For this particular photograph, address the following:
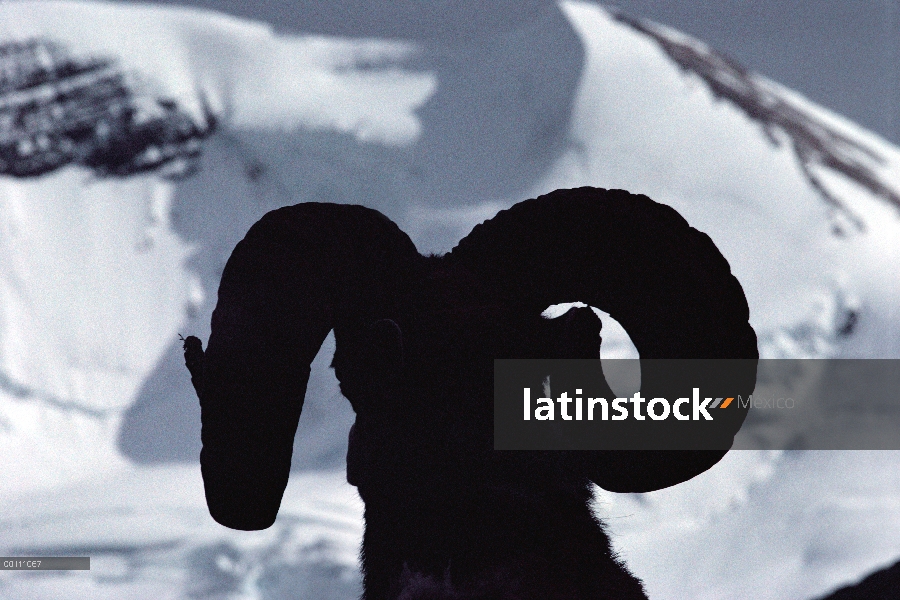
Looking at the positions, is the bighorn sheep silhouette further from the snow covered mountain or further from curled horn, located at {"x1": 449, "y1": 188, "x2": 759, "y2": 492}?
the snow covered mountain

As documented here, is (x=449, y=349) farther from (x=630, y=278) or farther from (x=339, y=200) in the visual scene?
(x=339, y=200)

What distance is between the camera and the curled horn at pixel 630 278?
2.10 metres

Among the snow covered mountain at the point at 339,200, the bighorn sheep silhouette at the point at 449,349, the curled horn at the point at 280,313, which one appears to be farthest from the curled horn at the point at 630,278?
the snow covered mountain at the point at 339,200

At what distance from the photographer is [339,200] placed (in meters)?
30.1

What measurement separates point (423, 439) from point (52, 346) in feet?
104

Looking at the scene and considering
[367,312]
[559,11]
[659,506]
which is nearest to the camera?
[367,312]

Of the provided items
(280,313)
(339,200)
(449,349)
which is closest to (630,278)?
(449,349)

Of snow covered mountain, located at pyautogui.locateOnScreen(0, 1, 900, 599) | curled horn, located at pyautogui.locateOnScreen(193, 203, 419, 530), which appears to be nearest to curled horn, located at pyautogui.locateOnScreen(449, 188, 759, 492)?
curled horn, located at pyautogui.locateOnScreen(193, 203, 419, 530)

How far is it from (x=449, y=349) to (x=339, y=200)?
2843 centimetres

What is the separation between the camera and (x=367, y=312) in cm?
217

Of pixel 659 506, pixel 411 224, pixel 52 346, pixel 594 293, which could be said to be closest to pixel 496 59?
pixel 411 224

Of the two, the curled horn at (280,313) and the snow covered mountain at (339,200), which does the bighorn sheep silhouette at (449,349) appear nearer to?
the curled horn at (280,313)

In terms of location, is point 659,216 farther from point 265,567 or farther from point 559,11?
point 559,11

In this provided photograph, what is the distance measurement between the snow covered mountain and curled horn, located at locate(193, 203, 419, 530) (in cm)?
1387
